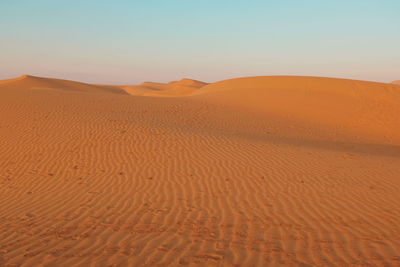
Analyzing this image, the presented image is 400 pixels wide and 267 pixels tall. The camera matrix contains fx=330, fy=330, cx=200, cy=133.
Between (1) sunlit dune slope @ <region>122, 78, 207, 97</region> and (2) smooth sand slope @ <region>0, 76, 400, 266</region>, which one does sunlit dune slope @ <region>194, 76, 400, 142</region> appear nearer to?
(2) smooth sand slope @ <region>0, 76, 400, 266</region>

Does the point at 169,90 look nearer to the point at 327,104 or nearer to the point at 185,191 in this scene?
the point at 327,104

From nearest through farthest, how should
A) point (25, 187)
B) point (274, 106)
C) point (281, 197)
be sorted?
point (281, 197) → point (25, 187) → point (274, 106)

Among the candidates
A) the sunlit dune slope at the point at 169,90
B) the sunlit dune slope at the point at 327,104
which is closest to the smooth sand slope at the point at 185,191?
the sunlit dune slope at the point at 327,104

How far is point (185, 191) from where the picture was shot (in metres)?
6.96

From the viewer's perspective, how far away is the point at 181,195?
6.70 metres

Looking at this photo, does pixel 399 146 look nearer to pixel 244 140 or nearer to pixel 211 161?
pixel 244 140

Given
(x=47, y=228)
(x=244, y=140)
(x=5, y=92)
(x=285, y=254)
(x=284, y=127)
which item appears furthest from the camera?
(x=5, y=92)

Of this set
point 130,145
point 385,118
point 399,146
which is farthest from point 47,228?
point 385,118

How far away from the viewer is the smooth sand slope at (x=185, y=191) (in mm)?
4277

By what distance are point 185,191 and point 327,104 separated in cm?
1848

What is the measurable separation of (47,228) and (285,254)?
349cm

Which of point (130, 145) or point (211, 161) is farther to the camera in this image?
point (130, 145)

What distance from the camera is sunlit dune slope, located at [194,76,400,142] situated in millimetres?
18281

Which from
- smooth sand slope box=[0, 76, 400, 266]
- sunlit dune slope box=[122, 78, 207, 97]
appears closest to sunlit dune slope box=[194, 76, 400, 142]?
smooth sand slope box=[0, 76, 400, 266]
